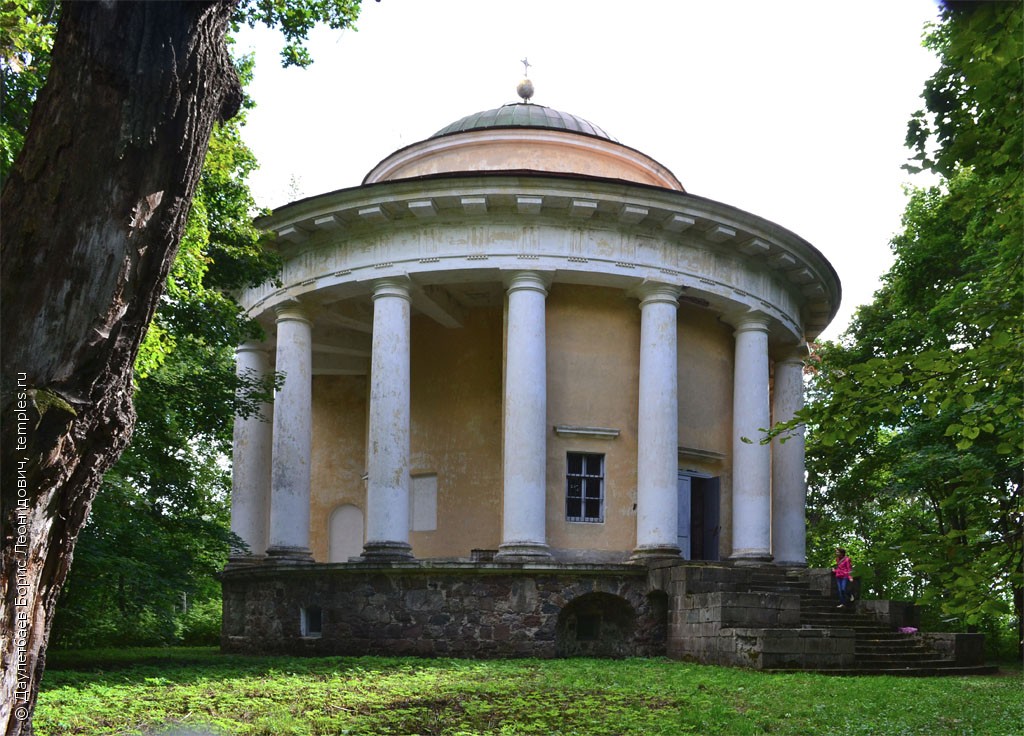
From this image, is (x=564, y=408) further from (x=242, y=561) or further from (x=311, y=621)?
(x=242, y=561)

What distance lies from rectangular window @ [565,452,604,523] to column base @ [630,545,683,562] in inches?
47.7

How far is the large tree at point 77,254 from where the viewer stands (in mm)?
3689

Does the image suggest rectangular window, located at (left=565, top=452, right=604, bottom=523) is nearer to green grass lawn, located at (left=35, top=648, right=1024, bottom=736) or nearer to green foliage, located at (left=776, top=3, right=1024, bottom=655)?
green grass lawn, located at (left=35, top=648, right=1024, bottom=736)

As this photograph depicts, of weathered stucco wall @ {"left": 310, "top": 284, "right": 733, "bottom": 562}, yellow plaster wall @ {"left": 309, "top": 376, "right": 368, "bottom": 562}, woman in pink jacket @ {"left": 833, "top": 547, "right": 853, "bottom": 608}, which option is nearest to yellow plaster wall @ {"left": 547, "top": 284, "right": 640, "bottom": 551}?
weathered stucco wall @ {"left": 310, "top": 284, "right": 733, "bottom": 562}

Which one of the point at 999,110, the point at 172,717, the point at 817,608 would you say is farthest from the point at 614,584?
the point at 999,110

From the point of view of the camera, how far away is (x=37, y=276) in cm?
369

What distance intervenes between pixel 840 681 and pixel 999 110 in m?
7.62

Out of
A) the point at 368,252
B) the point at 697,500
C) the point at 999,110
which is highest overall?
the point at 368,252

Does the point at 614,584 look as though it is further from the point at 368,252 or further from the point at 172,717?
the point at 172,717

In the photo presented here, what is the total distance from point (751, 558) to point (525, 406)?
18.1 ft

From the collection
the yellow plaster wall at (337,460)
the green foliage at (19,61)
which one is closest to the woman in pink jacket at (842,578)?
the yellow plaster wall at (337,460)

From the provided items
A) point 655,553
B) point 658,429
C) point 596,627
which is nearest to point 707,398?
point 658,429

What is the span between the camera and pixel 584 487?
19297 mm

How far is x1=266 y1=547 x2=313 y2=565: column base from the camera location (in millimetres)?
19100
